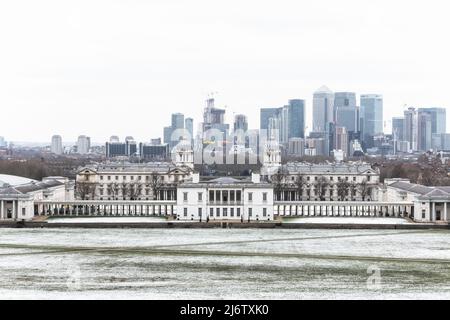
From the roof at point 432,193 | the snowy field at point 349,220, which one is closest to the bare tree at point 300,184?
the roof at point 432,193

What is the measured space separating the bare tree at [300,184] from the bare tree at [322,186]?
4.07 feet

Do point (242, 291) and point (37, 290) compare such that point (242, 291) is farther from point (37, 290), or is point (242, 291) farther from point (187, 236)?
point (187, 236)

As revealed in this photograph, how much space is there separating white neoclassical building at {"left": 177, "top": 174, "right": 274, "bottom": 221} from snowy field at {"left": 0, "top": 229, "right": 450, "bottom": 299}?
9.54 metres

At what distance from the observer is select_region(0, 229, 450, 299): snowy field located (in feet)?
87.3

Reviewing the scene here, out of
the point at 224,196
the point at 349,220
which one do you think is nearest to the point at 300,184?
the point at 224,196

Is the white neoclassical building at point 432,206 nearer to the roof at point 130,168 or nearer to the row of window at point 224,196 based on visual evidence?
the row of window at point 224,196

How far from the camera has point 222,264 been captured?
33.5 metres

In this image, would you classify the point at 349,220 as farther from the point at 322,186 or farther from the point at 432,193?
the point at 322,186

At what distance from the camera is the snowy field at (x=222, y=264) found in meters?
→ 26.6

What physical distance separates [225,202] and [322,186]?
23.8 meters

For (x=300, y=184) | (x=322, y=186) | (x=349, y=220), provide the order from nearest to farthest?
1. (x=349, y=220)
2. (x=300, y=184)
3. (x=322, y=186)

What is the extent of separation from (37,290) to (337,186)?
58.2 meters

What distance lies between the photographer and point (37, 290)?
26719 mm
